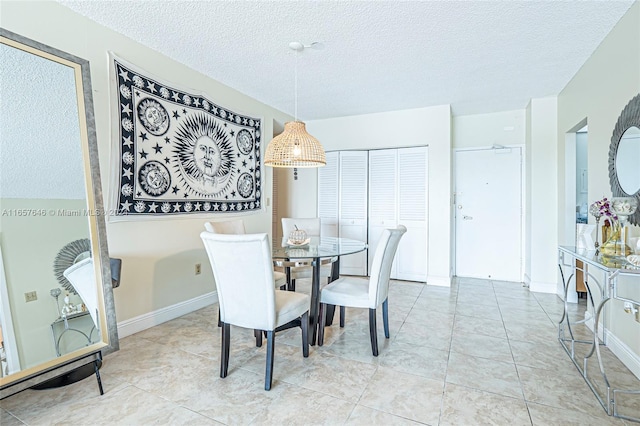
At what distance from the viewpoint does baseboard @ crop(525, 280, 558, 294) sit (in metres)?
3.86

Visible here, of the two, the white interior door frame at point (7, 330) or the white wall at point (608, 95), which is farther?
the white wall at point (608, 95)

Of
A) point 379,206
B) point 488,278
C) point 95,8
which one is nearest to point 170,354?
point 95,8

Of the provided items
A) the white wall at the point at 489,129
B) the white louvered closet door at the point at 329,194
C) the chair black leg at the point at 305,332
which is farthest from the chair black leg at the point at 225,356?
the white wall at the point at 489,129

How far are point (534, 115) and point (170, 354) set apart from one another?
15.5 feet

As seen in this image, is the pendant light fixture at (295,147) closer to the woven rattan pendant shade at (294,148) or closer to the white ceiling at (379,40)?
the woven rattan pendant shade at (294,148)

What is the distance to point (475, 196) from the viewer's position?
15.2ft

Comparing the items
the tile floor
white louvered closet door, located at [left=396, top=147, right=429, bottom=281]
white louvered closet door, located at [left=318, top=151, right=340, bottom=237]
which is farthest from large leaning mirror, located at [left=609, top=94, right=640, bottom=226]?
white louvered closet door, located at [left=318, top=151, right=340, bottom=237]

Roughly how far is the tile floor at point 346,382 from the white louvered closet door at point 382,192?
1907 millimetres

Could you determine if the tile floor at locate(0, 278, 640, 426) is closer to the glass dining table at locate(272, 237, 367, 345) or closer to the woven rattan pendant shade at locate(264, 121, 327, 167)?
the glass dining table at locate(272, 237, 367, 345)

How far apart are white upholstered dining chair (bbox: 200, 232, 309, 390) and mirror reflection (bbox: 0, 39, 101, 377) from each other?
84 cm

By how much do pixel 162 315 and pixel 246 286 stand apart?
61.2 inches

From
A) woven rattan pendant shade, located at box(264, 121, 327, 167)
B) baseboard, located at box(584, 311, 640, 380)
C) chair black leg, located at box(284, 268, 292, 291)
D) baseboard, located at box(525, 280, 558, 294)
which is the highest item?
woven rattan pendant shade, located at box(264, 121, 327, 167)

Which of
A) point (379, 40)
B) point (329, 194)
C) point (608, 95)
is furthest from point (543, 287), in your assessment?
point (379, 40)

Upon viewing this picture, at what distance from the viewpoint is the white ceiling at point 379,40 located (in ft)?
7.01
